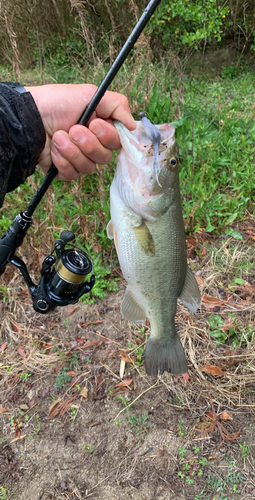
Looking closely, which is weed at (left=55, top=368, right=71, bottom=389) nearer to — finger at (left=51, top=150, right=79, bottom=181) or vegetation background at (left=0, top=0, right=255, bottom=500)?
vegetation background at (left=0, top=0, right=255, bottom=500)

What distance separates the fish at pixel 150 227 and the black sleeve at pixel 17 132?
422mm

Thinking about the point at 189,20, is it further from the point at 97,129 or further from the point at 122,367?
the point at 122,367

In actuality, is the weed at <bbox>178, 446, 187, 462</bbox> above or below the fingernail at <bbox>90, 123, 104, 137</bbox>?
below

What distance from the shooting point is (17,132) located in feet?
5.10

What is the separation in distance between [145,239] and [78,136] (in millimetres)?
636

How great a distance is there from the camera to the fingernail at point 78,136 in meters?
1.59

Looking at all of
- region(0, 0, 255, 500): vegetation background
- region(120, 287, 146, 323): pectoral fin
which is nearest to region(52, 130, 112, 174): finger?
region(120, 287, 146, 323): pectoral fin

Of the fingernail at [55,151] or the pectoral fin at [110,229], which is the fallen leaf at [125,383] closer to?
the pectoral fin at [110,229]

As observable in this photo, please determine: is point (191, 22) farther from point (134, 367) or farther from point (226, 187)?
point (134, 367)

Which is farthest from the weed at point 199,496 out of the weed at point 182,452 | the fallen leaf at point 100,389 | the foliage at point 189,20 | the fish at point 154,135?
the foliage at point 189,20

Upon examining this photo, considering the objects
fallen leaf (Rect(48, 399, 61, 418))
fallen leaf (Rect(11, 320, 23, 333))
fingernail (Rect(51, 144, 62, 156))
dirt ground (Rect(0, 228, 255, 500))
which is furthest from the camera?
fallen leaf (Rect(11, 320, 23, 333))

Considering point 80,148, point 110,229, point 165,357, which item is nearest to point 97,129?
point 80,148

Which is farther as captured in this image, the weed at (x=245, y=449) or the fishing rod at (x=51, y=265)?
the weed at (x=245, y=449)

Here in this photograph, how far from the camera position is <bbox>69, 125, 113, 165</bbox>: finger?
1.59m
